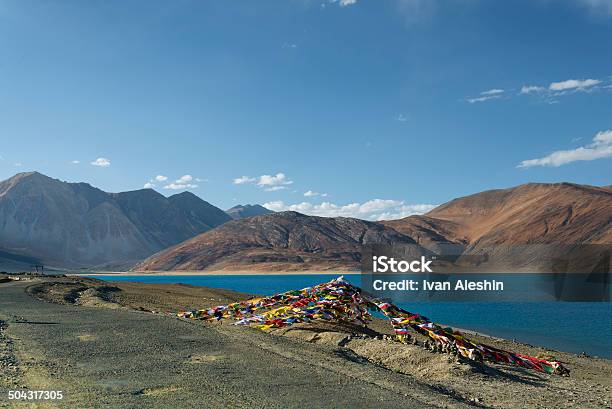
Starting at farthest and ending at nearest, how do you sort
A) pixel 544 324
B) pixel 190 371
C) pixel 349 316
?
1. pixel 544 324
2. pixel 349 316
3. pixel 190 371

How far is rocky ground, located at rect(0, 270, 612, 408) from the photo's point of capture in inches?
388

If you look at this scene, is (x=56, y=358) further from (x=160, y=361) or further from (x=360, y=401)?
(x=360, y=401)

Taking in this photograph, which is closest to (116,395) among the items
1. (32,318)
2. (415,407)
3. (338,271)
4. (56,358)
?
(56,358)

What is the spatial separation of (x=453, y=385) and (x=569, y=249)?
6000 inches

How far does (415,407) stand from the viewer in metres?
9.35

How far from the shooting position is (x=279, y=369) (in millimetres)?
11898

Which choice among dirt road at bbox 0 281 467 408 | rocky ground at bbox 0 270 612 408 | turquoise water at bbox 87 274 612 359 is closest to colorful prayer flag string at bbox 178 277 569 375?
rocky ground at bbox 0 270 612 408

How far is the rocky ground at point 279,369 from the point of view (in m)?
9.86

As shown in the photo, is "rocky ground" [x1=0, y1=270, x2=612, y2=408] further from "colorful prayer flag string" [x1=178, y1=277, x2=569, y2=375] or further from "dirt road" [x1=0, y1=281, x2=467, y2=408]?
"colorful prayer flag string" [x1=178, y1=277, x2=569, y2=375]

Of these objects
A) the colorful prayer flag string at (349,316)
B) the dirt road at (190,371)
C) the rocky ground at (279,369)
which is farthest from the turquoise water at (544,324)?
the dirt road at (190,371)

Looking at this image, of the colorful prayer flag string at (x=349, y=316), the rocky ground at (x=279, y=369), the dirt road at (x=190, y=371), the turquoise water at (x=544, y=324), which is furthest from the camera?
the turquoise water at (x=544, y=324)

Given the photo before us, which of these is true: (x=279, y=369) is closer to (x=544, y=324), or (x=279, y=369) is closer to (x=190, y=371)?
(x=190, y=371)

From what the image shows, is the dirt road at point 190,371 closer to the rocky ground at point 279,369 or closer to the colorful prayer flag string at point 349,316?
the rocky ground at point 279,369

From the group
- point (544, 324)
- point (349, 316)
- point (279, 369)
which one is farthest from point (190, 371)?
point (544, 324)
